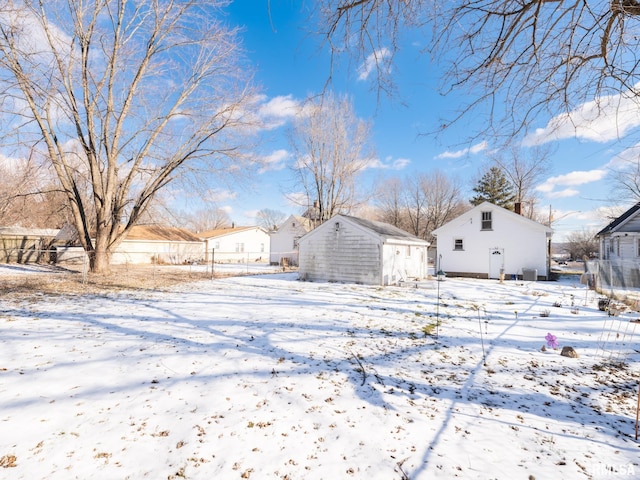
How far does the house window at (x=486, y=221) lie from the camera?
18734 mm

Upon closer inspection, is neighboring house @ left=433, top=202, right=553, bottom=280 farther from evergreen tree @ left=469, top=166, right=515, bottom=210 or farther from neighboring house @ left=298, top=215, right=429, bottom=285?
evergreen tree @ left=469, top=166, right=515, bottom=210

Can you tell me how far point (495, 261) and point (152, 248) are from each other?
28926mm

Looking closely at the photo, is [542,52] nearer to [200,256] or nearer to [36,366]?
[36,366]

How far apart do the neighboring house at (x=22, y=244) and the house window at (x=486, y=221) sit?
1256 inches

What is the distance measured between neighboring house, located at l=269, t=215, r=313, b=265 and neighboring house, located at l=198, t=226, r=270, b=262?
174 centimetres

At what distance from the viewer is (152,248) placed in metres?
28.2

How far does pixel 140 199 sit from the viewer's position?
583 inches

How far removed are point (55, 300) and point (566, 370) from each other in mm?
12764

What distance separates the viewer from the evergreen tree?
34062mm

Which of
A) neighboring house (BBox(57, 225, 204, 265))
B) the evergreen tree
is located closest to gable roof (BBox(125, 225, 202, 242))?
neighboring house (BBox(57, 225, 204, 265))

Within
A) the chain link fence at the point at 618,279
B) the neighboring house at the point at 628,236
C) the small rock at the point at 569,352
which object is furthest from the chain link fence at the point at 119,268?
the neighboring house at the point at 628,236

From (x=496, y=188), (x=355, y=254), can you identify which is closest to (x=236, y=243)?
(x=355, y=254)

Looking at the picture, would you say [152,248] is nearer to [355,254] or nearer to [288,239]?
[288,239]

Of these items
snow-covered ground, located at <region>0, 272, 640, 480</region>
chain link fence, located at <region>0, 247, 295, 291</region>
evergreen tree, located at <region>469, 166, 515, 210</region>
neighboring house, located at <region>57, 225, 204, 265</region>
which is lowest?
snow-covered ground, located at <region>0, 272, 640, 480</region>
